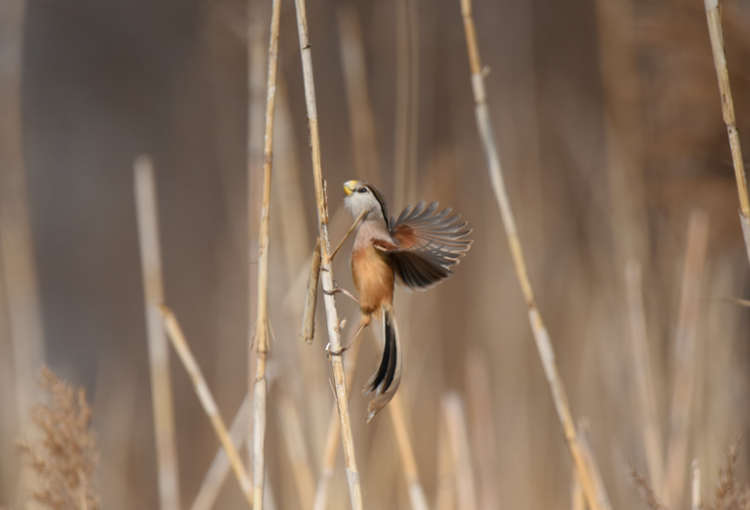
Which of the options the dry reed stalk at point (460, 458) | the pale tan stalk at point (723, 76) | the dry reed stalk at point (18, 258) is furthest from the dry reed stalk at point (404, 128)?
the dry reed stalk at point (18, 258)

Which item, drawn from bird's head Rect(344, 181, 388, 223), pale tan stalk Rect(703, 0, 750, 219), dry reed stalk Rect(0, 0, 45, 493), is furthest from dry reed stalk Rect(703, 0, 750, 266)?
dry reed stalk Rect(0, 0, 45, 493)

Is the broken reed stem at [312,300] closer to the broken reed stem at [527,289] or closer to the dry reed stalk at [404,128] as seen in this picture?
the dry reed stalk at [404,128]

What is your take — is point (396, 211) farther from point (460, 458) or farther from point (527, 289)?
point (460, 458)

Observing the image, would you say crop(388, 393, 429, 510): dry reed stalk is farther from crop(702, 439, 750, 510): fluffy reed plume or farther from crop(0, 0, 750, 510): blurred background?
crop(702, 439, 750, 510): fluffy reed plume

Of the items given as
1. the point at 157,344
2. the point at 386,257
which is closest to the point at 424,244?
the point at 386,257

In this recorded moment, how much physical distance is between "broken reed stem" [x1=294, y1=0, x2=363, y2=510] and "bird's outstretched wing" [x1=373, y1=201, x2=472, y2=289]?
0.05 metres

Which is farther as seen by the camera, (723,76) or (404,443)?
(404,443)

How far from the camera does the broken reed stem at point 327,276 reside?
0.50 meters

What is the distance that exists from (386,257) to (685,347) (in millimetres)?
689

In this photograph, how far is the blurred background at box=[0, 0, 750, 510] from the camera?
3.58 feet

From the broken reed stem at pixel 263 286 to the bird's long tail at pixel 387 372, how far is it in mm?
123

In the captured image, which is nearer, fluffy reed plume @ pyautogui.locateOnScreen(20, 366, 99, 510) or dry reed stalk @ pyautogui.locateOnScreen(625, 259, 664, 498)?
fluffy reed plume @ pyautogui.locateOnScreen(20, 366, 99, 510)

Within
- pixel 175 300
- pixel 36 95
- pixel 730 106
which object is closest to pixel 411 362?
pixel 730 106

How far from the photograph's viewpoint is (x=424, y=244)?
53 centimetres
